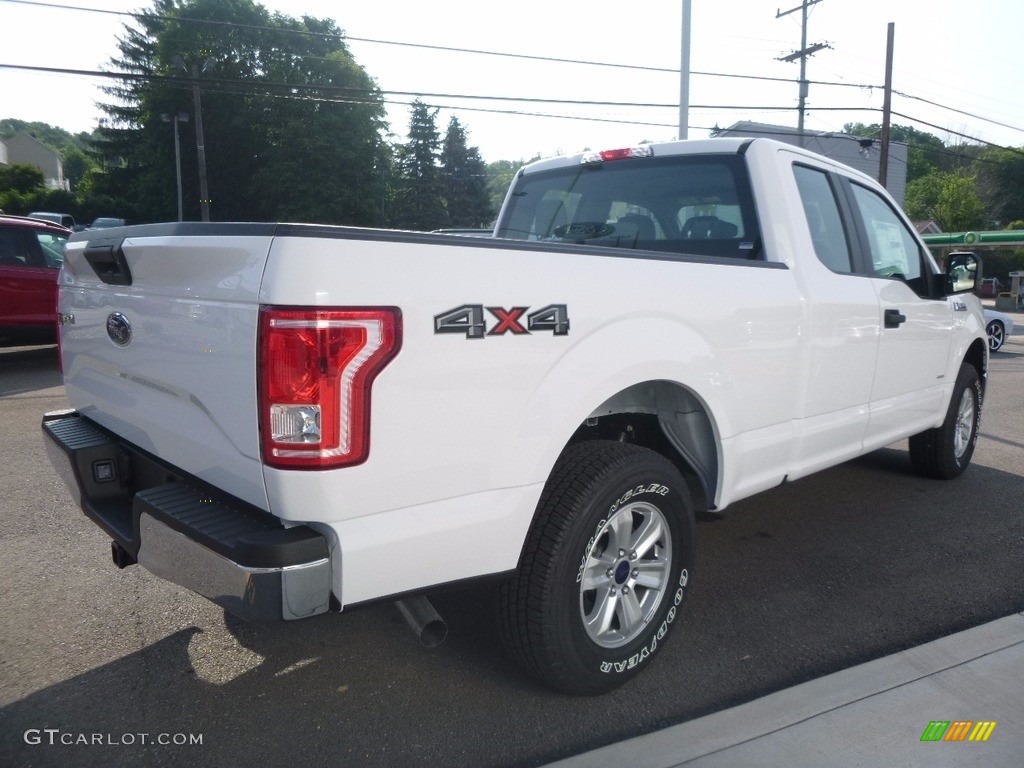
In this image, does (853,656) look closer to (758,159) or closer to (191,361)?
(758,159)

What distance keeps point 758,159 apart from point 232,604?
285 centimetres

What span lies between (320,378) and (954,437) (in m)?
4.86

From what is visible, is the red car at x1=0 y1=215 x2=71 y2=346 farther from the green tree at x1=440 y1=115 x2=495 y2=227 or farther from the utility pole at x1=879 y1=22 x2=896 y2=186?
the green tree at x1=440 y1=115 x2=495 y2=227

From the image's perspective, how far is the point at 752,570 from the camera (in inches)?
155

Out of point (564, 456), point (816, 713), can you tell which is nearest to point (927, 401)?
point (816, 713)

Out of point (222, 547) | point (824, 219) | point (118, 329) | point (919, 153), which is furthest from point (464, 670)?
point (919, 153)

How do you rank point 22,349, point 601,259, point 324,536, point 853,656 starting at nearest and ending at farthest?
1. point 324,536
2. point 601,259
3. point 853,656
4. point 22,349

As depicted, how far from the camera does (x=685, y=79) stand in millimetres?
14859

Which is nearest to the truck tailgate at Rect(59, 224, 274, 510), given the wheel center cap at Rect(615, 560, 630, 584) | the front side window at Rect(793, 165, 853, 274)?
the wheel center cap at Rect(615, 560, 630, 584)

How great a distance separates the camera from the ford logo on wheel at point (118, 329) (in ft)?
8.62

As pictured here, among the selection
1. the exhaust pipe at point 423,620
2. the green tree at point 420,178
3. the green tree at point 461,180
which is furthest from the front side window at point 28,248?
the green tree at point 461,180

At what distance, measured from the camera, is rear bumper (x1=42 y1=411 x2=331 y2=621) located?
6.46 ft

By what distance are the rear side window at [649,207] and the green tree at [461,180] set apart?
5702 cm

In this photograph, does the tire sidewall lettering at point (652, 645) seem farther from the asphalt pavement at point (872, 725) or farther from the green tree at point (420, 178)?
the green tree at point (420, 178)
